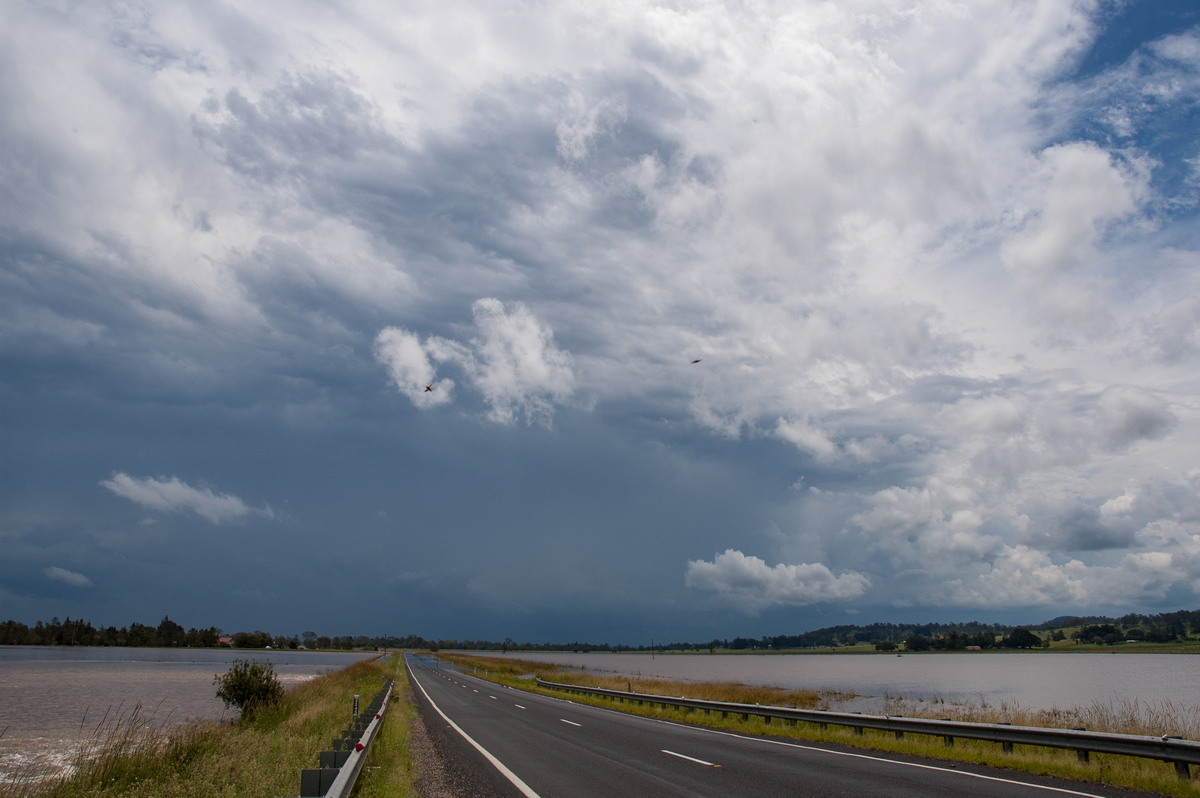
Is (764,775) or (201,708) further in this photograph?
(201,708)

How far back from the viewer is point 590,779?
12922mm

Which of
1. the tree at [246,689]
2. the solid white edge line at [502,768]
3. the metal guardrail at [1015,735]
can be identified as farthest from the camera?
the tree at [246,689]

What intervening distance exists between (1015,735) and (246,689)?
27.4 meters

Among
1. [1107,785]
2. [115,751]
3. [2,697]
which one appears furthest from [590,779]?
[2,697]

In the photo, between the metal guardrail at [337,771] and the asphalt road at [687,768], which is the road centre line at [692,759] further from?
the metal guardrail at [337,771]

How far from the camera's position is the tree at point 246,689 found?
28781 mm

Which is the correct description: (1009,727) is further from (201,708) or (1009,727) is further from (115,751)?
(201,708)

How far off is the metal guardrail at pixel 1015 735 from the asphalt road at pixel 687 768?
1.40 metres

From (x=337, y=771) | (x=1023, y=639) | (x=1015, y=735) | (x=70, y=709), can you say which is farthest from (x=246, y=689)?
(x=1023, y=639)

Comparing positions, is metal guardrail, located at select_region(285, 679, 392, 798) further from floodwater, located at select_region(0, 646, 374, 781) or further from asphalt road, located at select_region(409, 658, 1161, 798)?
floodwater, located at select_region(0, 646, 374, 781)

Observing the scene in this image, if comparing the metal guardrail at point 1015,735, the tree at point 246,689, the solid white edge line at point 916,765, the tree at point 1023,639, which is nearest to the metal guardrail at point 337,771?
the solid white edge line at point 916,765

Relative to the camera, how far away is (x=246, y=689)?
28.9m

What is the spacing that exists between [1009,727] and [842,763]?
4.02m

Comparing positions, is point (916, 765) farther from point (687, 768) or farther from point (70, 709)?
point (70, 709)
